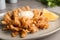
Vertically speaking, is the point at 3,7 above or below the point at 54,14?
below

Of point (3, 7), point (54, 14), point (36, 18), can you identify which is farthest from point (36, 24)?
point (3, 7)

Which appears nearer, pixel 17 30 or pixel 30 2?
pixel 17 30

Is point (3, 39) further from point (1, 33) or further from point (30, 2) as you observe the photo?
point (30, 2)

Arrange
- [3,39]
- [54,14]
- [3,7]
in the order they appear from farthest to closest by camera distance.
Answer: [3,7] < [54,14] < [3,39]

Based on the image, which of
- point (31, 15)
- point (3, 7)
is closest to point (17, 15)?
point (31, 15)

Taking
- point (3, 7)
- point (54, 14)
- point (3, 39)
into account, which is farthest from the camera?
point (3, 7)

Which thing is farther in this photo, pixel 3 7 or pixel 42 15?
pixel 3 7

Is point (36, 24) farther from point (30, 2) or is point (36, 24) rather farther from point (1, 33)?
point (30, 2)

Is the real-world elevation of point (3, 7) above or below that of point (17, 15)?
below
